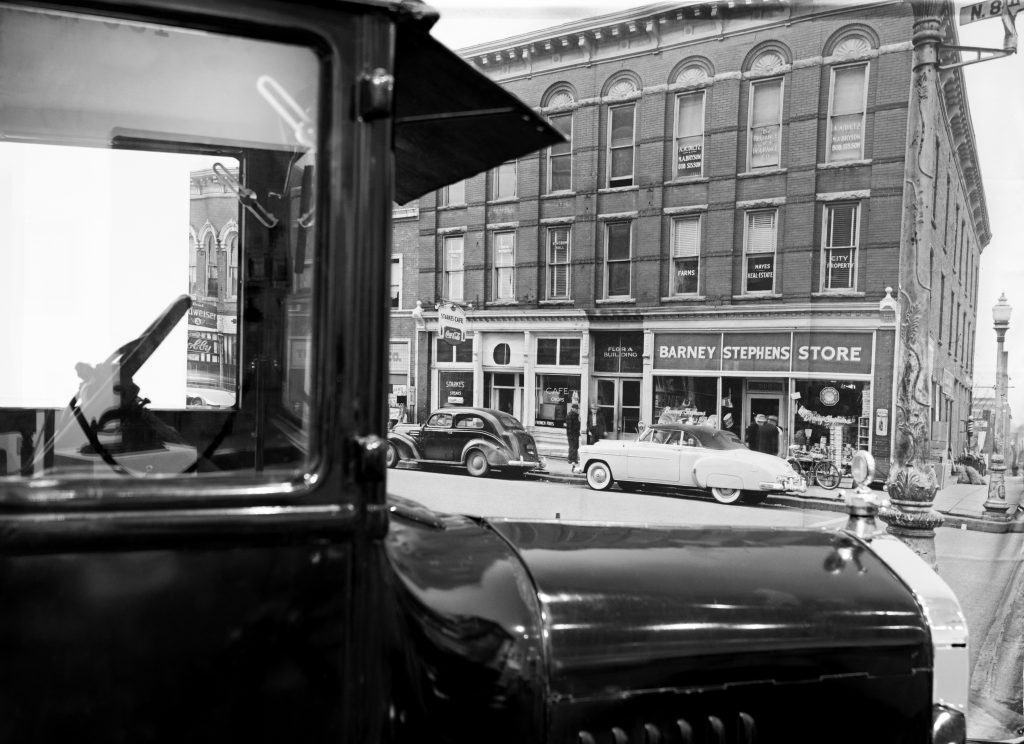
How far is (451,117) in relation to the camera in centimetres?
99

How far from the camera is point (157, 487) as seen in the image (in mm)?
853

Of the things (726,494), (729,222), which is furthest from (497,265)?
(726,494)

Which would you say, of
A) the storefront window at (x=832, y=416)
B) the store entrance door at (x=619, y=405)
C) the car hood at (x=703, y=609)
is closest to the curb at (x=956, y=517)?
the storefront window at (x=832, y=416)

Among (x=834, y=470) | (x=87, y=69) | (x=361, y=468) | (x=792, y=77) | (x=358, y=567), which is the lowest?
(x=834, y=470)

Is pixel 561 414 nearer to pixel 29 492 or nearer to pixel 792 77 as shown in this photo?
pixel 792 77

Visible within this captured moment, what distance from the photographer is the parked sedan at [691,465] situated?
414 cm

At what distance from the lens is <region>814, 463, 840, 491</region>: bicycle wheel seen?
3.99 meters

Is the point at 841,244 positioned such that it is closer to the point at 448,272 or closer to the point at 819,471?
the point at 819,471

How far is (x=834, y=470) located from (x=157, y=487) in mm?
3788

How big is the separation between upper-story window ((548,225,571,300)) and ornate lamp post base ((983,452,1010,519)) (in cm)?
243

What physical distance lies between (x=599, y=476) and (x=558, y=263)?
1295 millimetres

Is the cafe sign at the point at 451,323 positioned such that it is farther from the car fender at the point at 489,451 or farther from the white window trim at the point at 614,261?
the white window trim at the point at 614,261

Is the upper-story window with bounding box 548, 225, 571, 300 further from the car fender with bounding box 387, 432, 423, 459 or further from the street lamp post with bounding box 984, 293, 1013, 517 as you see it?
the street lamp post with bounding box 984, 293, 1013, 517

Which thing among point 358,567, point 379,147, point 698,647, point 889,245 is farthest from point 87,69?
point 889,245
